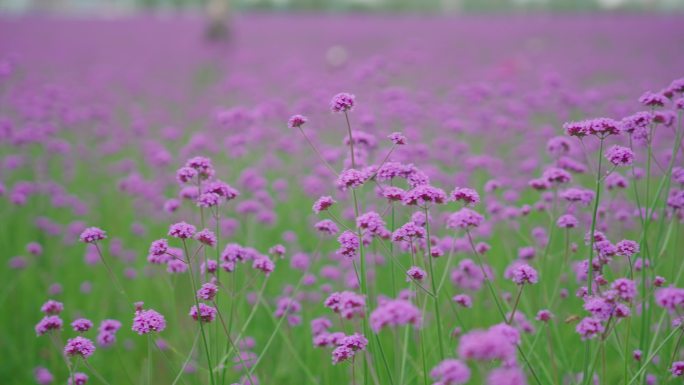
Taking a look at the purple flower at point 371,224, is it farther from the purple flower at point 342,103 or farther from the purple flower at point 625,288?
the purple flower at point 625,288

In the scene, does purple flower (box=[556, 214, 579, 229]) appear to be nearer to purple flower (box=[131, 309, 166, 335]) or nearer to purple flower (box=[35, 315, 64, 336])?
purple flower (box=[131, 309, 166, 335])

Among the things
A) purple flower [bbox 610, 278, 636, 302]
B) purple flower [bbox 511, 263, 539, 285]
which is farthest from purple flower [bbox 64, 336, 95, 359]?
purple flower [bbox 610, 278, 636, 302]

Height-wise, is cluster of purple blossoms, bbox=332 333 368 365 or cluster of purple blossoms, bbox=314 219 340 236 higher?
cluster of purple blossoms, bbox=314 219 340 236

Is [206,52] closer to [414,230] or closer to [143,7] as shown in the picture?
[414,230]

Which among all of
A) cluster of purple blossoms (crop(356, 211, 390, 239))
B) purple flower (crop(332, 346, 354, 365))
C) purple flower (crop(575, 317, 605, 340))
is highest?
cluster of purple blossoms (crop(356, 211, 390, 239))

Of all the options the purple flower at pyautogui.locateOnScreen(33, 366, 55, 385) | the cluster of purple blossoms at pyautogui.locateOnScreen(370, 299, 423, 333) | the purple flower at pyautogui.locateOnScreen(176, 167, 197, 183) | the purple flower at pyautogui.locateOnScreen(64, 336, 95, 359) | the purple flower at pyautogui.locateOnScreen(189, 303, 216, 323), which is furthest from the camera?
the purple flower at pyautogui.locateOnScreen(33, 366, 55, 385)

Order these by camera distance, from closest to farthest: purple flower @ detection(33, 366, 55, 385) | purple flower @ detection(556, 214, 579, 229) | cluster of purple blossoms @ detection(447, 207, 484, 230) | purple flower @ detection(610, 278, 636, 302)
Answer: purple flower @ detection(610, 278, 636, 302), cluster of purple blossoms @ detection(447, 207, 484, 230), purple flower @ detection(556, 214, 579, 229), purple flower @ detection(33, 366, 55, 385)

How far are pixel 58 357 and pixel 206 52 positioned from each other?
482 inches

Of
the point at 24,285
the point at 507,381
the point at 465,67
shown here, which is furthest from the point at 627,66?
the point at 507,381

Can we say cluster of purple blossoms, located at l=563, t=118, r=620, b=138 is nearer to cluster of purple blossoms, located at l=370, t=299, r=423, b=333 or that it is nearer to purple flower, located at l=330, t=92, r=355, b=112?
purple flower, located at l=330, t=92, r=355, b=112

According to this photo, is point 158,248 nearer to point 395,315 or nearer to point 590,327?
point 395,315

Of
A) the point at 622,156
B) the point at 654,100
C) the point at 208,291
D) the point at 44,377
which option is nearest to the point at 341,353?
the point at 208,291

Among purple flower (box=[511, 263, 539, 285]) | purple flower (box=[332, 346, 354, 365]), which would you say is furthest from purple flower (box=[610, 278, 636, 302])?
purple flower (box=[332, 346, 354, 365])

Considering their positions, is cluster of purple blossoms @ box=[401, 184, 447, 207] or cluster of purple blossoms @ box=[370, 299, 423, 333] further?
cluster of purple blossoms @ box=[401, 184, 447, 207]
